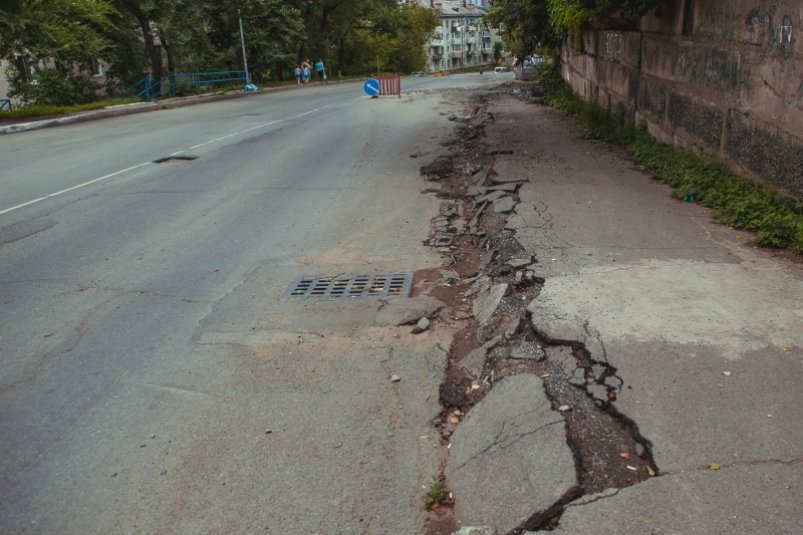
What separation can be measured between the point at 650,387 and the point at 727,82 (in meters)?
5.59

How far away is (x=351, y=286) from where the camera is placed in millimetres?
6059

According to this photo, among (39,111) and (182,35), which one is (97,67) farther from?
(39,111)

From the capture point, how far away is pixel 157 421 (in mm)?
3934

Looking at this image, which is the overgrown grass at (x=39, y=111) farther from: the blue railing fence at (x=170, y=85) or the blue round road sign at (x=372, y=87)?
the blue round road sign at (x=372, y=87)

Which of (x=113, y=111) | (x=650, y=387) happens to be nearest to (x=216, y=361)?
(x=650, y=387)

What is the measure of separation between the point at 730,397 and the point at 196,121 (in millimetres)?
19120

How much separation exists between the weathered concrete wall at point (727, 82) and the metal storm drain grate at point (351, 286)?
387 cm

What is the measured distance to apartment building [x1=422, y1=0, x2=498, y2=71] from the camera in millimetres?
119000

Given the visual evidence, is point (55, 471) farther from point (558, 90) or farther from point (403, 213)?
point (558, 90)

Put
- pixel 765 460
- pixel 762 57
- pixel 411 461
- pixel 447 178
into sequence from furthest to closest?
pixel 447 178
pixel 762 57
pixel 411 461
pixel 765 460

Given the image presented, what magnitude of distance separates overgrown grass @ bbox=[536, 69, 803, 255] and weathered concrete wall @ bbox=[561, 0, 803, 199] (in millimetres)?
150

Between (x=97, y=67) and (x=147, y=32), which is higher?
(x=147, y=32)

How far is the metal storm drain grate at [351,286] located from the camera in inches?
231

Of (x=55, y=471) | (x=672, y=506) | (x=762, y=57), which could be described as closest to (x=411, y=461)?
(x=672, y=506)
